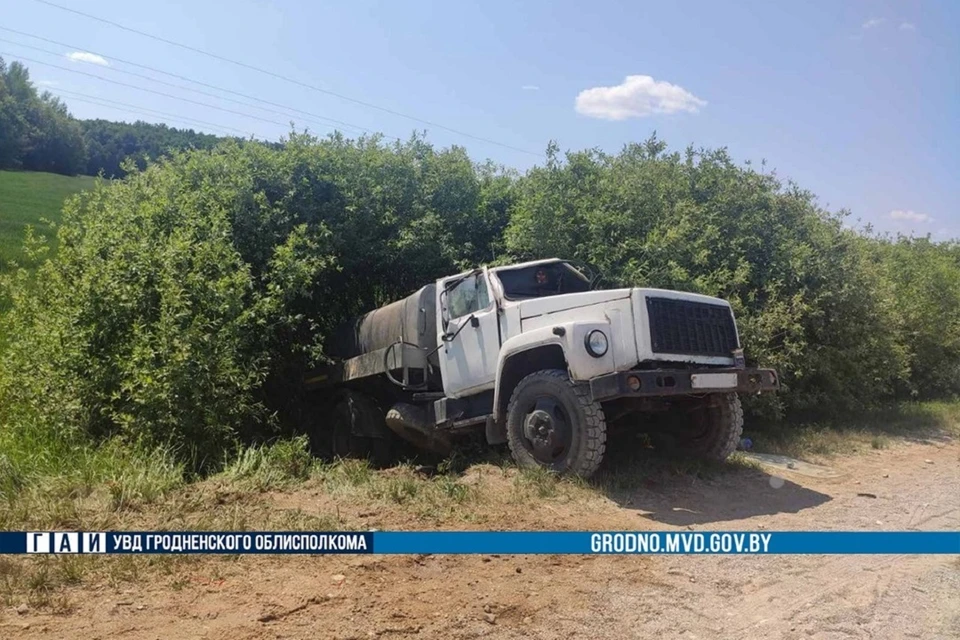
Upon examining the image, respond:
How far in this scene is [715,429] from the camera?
27.2 feet

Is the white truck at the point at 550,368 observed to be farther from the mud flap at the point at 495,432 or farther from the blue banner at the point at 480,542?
the blue banner at the point at 480,542

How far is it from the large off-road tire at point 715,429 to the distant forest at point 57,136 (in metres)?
52.3

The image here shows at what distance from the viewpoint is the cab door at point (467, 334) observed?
8305 millimetres

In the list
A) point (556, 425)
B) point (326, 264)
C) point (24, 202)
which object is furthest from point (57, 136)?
point (556, 425)

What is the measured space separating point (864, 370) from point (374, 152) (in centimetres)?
905

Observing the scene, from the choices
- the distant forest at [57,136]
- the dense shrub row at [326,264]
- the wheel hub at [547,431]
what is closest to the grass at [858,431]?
the dense shrub row at [326,264]

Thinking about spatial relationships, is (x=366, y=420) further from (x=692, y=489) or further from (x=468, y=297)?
(x=692, y=489)

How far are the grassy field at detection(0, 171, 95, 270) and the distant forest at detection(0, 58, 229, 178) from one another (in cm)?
656

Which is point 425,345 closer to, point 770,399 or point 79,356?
point 79,356

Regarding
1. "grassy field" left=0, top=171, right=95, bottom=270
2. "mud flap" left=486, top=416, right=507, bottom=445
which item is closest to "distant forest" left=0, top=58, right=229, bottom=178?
"grassy field" left=0, top=171, right=95, bottom=270

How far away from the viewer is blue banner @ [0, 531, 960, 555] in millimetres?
Result: 4793

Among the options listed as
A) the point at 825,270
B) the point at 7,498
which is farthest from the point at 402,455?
the point at 825,270

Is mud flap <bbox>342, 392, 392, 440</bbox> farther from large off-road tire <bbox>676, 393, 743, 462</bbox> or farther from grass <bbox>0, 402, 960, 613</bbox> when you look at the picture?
large off-road tire <bbox>676, 393, 743, 462</bbox>

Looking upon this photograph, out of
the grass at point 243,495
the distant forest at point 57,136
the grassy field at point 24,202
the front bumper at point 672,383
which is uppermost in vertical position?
the distant forest at point 57,136
